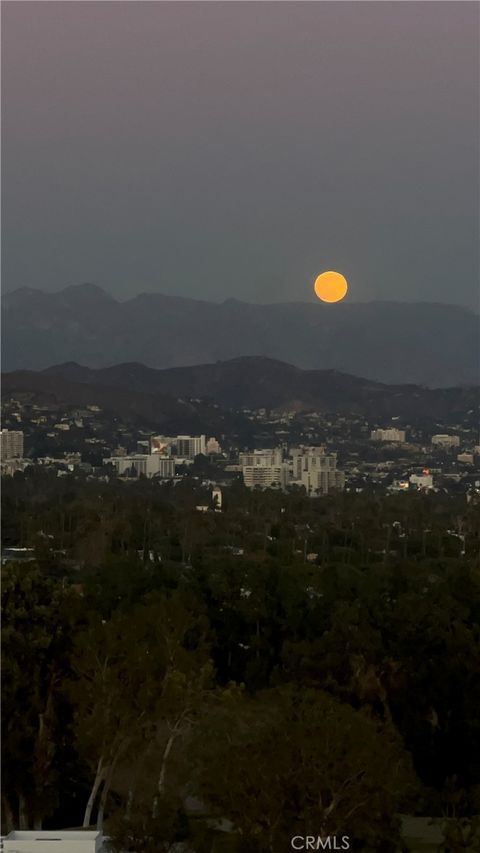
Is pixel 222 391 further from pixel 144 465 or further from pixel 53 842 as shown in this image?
pixel 53 842

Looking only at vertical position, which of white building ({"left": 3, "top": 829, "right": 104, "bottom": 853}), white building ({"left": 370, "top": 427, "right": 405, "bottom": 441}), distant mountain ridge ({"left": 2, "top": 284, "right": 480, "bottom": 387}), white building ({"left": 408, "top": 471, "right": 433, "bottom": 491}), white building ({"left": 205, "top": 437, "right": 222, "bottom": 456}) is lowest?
white building ({"left": 3, "top": 829, "right": 104, "bottom": 853})

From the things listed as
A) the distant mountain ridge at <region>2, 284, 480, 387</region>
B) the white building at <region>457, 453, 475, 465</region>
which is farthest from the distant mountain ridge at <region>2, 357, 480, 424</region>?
the white building at <region>457, 453, 475, 465</region>

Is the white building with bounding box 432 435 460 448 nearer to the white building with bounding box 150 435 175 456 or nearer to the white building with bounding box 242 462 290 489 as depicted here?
the white building with bounding box 242 462 290 489

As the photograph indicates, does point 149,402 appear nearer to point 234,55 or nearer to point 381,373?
point 381,373

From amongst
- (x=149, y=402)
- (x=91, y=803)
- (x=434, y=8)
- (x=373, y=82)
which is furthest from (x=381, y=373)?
(x=91, y=803)

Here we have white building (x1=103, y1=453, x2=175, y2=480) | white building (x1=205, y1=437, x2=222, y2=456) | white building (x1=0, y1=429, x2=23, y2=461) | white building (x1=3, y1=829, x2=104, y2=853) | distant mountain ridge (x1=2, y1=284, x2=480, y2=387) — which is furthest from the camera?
white building (x1=103, y1=453, x2=175, y2=480)

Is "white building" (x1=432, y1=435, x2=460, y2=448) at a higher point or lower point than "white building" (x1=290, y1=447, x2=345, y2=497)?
higher

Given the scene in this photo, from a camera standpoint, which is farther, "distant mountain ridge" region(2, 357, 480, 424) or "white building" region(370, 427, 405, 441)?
"white building" region(370, 427, 405, 441)

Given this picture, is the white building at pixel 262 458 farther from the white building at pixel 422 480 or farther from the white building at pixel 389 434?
the white building at pixel 422 480
